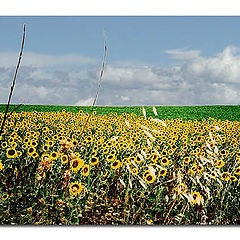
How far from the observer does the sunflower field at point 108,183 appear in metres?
2.48

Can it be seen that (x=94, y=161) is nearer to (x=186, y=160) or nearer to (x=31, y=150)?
(x=31, y=150)

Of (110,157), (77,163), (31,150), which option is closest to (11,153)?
(31,150)

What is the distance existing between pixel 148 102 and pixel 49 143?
0.86 m

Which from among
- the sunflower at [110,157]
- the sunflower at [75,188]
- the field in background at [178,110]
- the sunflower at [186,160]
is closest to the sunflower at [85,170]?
the sunflower at [75,188]

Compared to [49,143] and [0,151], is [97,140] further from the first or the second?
[0,151]

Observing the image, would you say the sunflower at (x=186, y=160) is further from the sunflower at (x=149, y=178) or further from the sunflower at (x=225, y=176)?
the sunflower at (x=149, y=178)

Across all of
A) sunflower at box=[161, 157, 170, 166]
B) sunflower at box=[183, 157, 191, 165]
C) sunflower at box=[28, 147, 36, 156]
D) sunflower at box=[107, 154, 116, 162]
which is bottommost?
sunflower at box=[183, 157, 191, 165]

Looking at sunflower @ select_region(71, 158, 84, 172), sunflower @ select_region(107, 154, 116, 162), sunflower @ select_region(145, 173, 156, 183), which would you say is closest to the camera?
sunflower @ select_region(71, 158, 84, 172)

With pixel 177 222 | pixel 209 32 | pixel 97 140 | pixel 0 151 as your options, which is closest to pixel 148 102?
pixel 97 140

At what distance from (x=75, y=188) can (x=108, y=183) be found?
0.33 meters

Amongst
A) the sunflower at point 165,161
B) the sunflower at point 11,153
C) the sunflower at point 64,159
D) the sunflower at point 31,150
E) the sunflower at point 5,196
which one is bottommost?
the sunflower at point 5,196

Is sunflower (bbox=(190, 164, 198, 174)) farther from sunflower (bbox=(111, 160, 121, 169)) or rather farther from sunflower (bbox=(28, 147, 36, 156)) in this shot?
sunflower (bbox=(28, 147, 36, 156))

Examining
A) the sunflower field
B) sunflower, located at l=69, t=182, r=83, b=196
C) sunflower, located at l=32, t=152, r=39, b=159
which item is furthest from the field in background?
sunflower, located at l=69, t=182, r=83, b=196

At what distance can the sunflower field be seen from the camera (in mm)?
2482
